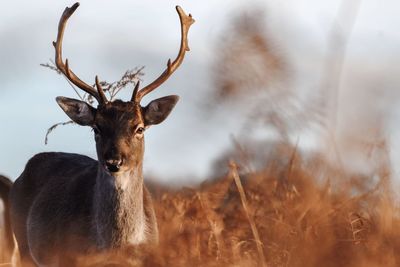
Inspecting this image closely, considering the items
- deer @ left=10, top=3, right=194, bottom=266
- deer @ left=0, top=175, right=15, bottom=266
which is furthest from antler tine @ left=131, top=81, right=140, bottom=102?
deer @ left=0, top=175, right=15, bottom=266

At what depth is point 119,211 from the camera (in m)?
7.72

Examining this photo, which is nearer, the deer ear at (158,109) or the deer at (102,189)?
the deer at (102,189)

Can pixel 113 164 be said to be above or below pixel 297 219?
below

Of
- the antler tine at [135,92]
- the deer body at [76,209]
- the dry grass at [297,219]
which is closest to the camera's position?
the dry grass at [297,219]

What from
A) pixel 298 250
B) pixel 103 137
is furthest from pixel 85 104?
pixel 298 250

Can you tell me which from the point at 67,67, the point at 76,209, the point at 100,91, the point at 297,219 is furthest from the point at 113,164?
the point at 297,219

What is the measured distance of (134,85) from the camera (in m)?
8.51

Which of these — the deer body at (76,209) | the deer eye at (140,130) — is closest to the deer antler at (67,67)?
the deer eye at (140,130)

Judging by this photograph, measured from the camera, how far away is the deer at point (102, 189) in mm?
7543

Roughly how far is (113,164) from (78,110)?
1210 millimetres

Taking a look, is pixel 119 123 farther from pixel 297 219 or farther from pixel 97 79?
pixel 297 219

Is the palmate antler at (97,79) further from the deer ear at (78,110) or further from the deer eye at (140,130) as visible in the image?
the deer eye at (140,130)

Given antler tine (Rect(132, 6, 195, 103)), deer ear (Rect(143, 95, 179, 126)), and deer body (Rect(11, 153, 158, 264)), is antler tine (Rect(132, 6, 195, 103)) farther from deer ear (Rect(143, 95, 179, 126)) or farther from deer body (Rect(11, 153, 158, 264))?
deer body (Rect(11, 153, 158, 264))

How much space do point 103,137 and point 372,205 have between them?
3402 mm
